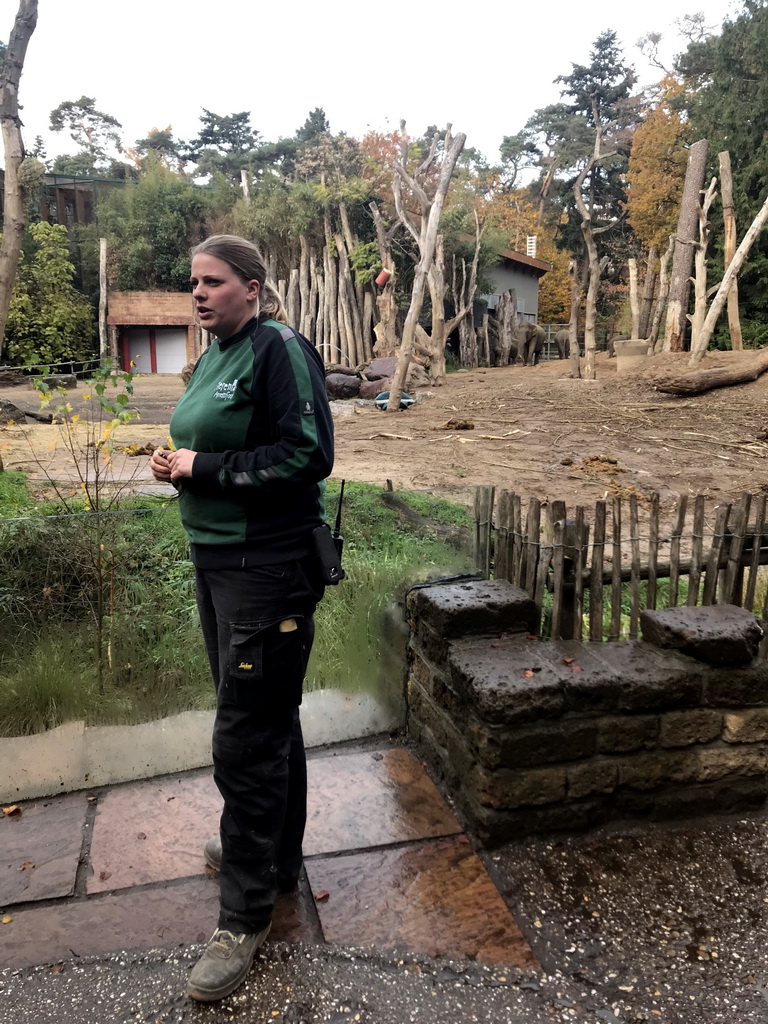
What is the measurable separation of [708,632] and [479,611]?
0.75 metres

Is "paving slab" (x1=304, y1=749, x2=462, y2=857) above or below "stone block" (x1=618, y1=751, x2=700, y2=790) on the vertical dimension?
below

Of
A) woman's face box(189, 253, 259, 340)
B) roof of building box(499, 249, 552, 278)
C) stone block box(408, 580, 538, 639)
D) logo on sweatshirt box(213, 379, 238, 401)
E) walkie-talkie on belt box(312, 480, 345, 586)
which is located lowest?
stone block box(408, 580, 538, 639)

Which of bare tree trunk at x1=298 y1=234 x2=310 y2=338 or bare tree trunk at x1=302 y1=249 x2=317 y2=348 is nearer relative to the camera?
bare tree trunk at x1=302 y1=249 x2=317 y2=348

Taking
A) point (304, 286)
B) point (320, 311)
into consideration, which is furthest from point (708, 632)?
point (304, 286)

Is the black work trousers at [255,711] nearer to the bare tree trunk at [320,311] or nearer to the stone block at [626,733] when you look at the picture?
the stone block at [626,733]

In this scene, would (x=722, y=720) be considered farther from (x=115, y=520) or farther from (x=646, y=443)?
(x=646, y=443)

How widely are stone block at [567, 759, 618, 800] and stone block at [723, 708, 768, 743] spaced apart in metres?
0.43

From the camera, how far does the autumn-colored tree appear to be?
26.5 metres

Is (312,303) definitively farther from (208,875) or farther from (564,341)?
(208,875)

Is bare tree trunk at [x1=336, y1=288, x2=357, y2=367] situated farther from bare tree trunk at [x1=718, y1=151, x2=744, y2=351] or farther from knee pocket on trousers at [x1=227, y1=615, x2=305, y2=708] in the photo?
knee pocket on trousers at [x1=227, y1=615, x2=305, y2=708]

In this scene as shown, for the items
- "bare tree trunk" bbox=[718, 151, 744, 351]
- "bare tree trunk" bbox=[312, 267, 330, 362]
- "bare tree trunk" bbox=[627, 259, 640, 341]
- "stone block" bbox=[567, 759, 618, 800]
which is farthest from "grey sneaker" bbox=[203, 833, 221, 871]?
"bare tree trunk" bbox=[312, 267, 330, 362]

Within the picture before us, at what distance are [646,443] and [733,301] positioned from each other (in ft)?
27.5

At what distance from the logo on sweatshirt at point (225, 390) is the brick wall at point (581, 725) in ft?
3.78

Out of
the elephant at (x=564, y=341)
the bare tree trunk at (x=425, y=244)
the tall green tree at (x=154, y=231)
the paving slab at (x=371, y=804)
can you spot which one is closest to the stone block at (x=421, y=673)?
the paving slab at (x=371, y=804)
